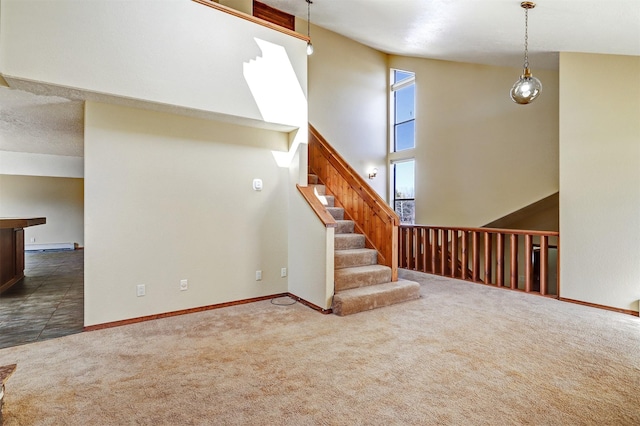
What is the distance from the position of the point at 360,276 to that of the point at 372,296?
36 centimetres

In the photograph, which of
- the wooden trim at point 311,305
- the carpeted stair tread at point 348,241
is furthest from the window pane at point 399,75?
the wooden trim at point 311,305

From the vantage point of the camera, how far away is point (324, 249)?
3.76 meters

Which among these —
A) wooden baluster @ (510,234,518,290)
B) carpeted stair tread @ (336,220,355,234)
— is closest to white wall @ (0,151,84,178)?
carpeted stair tread @ (336,220,355,234)

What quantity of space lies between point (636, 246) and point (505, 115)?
9.12 ft

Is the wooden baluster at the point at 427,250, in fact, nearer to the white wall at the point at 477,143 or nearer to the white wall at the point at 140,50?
the white wall at the point at 477,143

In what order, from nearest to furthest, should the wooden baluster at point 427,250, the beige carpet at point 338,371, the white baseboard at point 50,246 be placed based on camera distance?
the beige carpet at point 338,371
the wooden baluster at point 427,250
the white baseboard at point 50,246

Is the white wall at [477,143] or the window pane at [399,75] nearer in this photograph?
the white wall at [477,143]

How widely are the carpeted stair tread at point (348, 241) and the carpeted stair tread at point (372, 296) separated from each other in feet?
2.51

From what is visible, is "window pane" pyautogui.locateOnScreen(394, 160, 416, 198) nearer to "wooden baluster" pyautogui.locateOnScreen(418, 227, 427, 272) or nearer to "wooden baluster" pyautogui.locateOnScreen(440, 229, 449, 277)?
"wooden baluster" pyautogui.locateOnScreen(418, 227, 427, 272)

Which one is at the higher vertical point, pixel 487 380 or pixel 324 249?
pixel 324 249

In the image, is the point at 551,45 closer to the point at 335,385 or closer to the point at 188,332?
the point at 335,385

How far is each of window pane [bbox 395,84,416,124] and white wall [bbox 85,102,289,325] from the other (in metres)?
4.01

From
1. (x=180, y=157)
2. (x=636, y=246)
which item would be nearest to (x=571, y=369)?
(x=636, y=246)

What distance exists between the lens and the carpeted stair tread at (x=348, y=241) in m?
4.66
